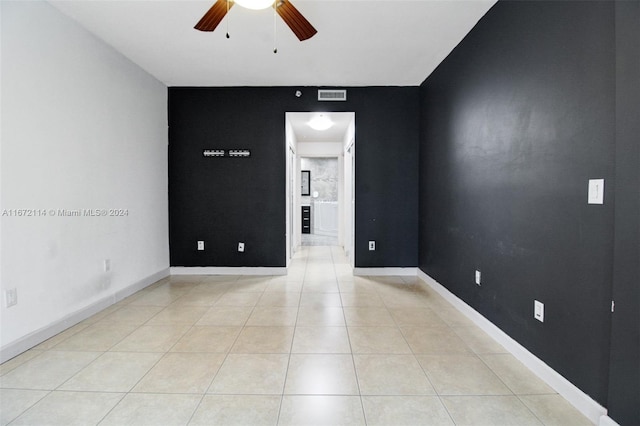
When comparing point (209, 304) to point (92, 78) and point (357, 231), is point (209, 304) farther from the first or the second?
point (92, 78)

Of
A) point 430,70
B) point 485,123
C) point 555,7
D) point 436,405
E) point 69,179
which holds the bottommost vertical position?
point 436,405

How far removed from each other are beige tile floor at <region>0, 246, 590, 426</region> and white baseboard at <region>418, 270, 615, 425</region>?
0.16 feet

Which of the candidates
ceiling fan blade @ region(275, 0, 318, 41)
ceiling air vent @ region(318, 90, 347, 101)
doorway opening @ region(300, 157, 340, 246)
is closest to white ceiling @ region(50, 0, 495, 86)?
ceiling air vent @ region(318, 90, 347, 101)

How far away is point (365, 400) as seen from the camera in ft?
5.64

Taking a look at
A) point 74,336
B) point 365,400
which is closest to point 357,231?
point 365,400

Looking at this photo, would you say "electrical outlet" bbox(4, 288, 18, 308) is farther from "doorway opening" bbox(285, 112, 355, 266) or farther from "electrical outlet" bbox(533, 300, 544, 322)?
"electrical outlet" bbox(533, 300, 544, 322)

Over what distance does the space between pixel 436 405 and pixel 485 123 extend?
7.06 ft

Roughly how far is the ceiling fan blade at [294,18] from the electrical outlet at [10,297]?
264cm

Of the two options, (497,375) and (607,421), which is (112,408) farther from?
(607,421)

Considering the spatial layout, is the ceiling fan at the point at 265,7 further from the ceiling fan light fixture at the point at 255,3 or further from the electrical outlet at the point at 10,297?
the electrical outlet at the point at 10,297

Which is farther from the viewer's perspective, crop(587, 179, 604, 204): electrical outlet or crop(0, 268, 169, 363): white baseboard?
crop(0, 268, 169, 363): white baseboard

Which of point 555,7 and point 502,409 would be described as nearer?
point 502,409

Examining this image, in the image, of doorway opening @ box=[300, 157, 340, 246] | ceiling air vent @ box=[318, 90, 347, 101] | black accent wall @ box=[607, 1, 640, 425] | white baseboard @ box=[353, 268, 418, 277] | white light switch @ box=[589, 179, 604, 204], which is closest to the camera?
black accent wall @ box=[607, 1, 640, 425]

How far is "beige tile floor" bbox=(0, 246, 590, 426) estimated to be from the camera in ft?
5.29
